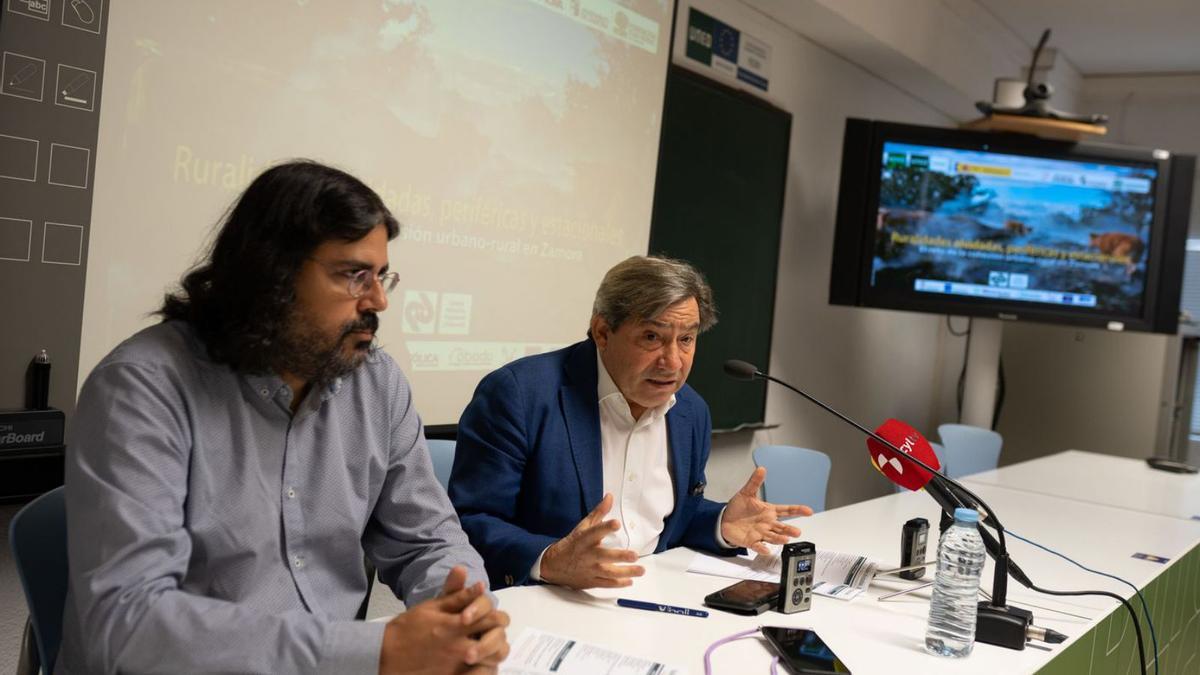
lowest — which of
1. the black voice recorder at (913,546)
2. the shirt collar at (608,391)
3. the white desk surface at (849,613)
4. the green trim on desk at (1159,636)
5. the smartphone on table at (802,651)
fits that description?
the green trim on desk at (1159,636)

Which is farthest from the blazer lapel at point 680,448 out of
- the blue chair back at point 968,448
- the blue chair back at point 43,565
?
the blue chair back at point 968,448

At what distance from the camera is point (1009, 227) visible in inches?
208

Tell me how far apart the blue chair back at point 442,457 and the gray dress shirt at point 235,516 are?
0.83 meters

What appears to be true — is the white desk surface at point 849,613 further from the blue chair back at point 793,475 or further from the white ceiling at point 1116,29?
the white ceiling at point 1116,29

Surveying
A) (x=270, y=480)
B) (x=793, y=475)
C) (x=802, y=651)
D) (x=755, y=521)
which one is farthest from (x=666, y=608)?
(x=793, y=475)

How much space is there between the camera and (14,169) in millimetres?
2193

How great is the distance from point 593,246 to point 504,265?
49 centimetres

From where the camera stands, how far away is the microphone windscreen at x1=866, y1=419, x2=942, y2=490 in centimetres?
202

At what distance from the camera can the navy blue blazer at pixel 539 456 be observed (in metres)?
2.12

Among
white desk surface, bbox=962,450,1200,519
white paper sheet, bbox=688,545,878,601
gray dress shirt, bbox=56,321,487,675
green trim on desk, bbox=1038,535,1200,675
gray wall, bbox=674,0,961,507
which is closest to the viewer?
gray dress shirt, bbox=56,321,487,675

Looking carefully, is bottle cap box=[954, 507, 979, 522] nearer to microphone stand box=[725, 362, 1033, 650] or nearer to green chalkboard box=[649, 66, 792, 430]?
microphone stand box=[725, 362, 1033, 650]

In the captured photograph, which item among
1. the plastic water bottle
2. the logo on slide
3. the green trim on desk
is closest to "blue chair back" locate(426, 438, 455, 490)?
the logo on slide

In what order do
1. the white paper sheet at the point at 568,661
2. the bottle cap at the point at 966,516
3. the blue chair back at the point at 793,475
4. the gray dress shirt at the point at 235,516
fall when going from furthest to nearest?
the blue chair back at the point at 793,475 → the bottle cap at the point at 966,516 → the white paper sheet at the point at 568,661 → the gray dress shirt at the point at 235,516

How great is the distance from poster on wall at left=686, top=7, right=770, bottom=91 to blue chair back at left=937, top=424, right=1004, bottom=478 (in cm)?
192
